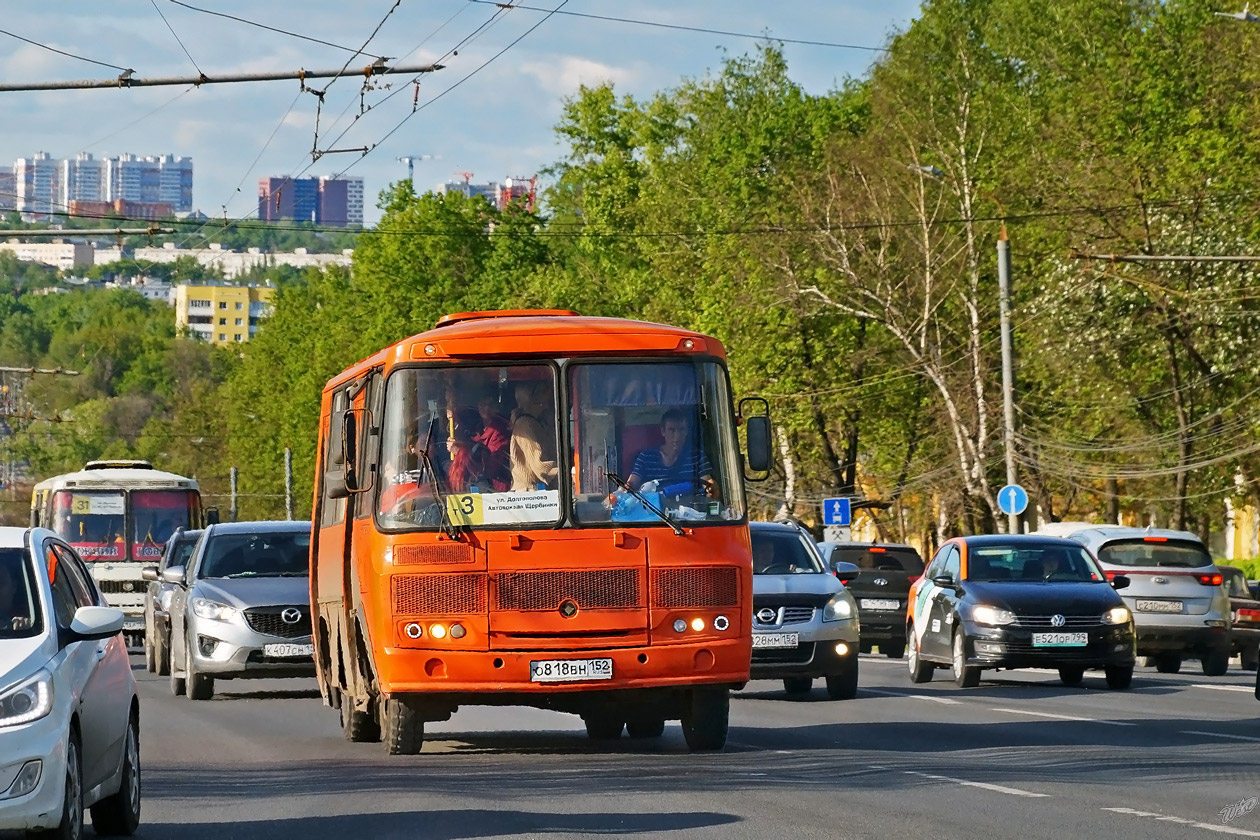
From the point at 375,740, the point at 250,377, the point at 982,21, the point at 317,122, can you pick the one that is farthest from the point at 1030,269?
the point at 250,377

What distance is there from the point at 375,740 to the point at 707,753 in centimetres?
310

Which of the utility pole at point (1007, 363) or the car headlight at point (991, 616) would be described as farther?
the utility pole at point (1007, 363)

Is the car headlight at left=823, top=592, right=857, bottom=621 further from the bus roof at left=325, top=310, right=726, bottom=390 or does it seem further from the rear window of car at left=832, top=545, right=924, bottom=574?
the rear window of car at left=832, top=545, right=924, bottom=574

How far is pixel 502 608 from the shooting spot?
1510 cm

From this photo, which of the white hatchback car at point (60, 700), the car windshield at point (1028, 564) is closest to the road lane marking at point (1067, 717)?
the car windshield at point (1028, 564)

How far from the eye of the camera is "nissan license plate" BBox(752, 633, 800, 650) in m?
22.1

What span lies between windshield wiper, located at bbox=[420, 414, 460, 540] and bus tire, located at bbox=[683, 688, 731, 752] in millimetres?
2156

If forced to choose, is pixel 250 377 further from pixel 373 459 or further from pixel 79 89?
pixel 373 459

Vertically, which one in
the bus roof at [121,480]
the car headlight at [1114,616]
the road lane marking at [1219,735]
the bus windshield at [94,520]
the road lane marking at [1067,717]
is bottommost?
the road lane marking at [1219,735]

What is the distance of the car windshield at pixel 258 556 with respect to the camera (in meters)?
24.8

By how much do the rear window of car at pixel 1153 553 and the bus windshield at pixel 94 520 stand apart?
21.6 meters

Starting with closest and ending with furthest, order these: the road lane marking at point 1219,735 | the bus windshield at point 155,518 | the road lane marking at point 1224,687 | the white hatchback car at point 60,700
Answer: the white hatchback car at point 60,700
the road lane marking at point 1219,735
the road lane marking at point 1224,687
the bus windshield at point 155,518

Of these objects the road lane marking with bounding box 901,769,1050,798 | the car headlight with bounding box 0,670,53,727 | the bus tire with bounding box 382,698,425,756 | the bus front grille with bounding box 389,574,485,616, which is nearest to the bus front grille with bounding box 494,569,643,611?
the bus front grille with bounding box 389,574,485,616

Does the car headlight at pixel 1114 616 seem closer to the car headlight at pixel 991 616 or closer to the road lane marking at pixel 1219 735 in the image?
the car headlight at pixel 991 616
